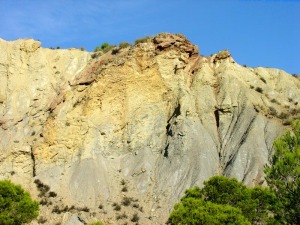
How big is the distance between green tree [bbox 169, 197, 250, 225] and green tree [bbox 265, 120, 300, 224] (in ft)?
7.24

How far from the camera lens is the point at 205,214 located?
85.1ft

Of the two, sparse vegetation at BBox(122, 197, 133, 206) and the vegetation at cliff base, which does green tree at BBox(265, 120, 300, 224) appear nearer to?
the vegetation at cliff base

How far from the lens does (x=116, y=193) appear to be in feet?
128

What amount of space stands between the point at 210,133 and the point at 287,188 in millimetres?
18517

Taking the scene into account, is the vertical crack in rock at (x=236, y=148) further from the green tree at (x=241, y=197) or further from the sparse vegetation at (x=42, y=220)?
the sparse vegetation at (x=42, y=220)

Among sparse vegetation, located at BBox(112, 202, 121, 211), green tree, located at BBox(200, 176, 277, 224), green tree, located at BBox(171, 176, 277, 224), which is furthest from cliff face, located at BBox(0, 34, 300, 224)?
green tree, located at BBox(200, 176, 277, 224)

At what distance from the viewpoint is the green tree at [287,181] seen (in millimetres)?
24312

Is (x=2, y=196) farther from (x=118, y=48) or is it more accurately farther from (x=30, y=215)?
(x=118, y=48)

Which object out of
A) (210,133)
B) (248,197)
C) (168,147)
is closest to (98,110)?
(168,147)

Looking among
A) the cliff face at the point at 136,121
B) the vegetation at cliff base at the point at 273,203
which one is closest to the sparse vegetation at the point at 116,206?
the cliff face at the point at 136,121

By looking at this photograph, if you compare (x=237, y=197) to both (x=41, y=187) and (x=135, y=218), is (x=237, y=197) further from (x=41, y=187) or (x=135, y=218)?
(x=41, y=187)

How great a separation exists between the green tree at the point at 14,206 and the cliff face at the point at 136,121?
5.07 meters

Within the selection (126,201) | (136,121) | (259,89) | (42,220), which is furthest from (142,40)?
(42,220)

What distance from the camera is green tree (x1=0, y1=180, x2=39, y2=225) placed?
97.2ft
